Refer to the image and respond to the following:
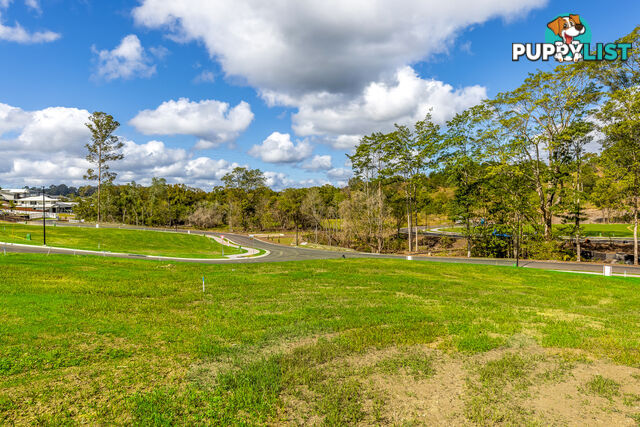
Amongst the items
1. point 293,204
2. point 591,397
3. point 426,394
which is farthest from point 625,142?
point 293,204

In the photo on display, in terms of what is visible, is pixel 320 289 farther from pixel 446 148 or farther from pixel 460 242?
pixel 460 242

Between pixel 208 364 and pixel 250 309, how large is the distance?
4400mm

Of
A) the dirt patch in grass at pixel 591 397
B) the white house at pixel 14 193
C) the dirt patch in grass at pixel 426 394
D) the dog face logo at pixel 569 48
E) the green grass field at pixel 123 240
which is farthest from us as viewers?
the white house at pixel 14 193

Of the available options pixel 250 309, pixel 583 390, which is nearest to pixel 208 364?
pixel 250 309

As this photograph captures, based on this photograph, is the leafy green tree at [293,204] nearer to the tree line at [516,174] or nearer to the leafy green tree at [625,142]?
the tree line at [516,174]

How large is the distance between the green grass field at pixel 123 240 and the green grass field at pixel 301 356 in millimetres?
27968

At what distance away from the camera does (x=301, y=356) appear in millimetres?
7738

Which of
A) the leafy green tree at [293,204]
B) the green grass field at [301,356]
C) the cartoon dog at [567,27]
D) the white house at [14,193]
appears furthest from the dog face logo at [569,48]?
the white house at [14,193]

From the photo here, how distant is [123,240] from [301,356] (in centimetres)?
4993

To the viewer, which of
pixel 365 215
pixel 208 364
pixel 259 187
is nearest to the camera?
pixel 208 364

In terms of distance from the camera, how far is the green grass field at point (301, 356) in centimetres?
560

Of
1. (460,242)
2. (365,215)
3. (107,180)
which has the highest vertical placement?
(107,180)

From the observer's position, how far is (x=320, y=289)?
15.5 meters

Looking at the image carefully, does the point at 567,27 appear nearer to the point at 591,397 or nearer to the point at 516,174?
the point at 516,174
